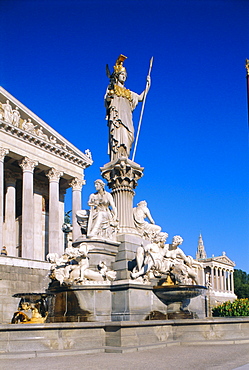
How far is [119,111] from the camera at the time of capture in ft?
57.4

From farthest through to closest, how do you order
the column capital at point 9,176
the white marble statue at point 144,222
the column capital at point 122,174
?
the column capital at point 9,176
the white marble statue at point 144,222
the column capital at point 122,174

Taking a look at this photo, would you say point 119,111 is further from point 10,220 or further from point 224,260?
point 224,260

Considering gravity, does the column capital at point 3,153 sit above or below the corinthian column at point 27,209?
above

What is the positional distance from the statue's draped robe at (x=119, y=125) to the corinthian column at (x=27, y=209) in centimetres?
2937

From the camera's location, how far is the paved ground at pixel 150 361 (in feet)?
28.1

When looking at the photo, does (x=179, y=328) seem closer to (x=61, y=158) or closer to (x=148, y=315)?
(x=148, y=315)

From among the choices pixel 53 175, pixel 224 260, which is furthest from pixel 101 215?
pixel 224 260

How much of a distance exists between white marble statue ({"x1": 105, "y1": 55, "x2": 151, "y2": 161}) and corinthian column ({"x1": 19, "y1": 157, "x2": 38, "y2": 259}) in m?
29.4

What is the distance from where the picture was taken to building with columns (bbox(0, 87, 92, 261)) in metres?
46.0

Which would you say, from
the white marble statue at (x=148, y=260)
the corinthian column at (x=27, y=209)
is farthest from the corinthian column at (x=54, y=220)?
the white marble statue at (x=148, y=260)

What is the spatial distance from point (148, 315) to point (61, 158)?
1572 inches

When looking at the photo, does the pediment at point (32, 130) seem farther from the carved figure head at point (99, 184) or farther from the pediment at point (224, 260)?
the pediment at point (224, 260)

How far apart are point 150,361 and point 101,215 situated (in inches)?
269

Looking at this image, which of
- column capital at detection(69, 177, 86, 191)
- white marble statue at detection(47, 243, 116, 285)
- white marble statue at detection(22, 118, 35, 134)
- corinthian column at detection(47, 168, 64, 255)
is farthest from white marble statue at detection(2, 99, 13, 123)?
white marble statue at detection(47, 243, 116, 285)
